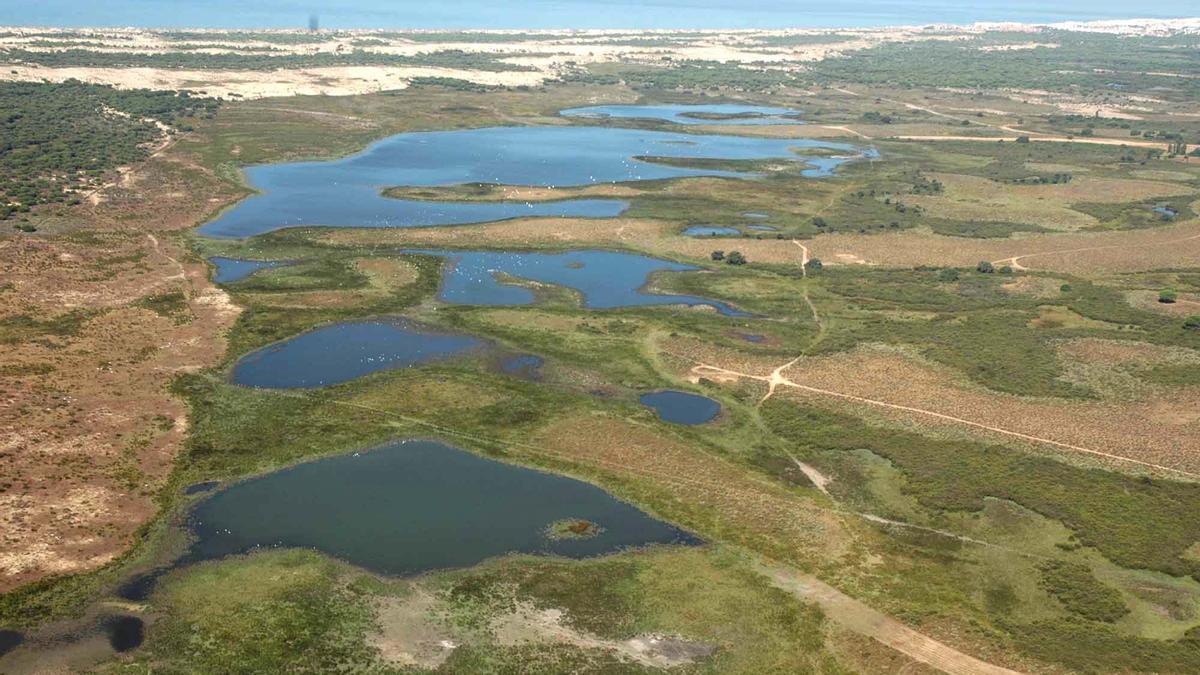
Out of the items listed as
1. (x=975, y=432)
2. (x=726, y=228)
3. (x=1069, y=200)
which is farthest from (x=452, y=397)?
(x=1069, y=200)

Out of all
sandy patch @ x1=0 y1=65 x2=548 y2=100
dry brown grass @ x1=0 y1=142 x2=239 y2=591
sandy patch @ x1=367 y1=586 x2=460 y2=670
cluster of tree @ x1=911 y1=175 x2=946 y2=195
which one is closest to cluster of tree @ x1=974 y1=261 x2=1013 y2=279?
cluster of tree @ x1=911 y1=175 x2=946 y2=195

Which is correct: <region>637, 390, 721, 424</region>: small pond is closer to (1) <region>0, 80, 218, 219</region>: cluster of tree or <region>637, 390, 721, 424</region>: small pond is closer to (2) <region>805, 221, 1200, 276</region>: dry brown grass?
(2) <region>805, 221, 1200, 276</region>: dry brown grass

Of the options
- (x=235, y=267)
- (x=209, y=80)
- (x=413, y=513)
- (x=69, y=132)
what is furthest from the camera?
(x=209, y=80)

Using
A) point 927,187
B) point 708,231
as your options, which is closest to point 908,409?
point 708,231

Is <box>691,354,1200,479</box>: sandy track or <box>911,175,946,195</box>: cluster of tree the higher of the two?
<box>911,175,946,195</box>: cluster of tree

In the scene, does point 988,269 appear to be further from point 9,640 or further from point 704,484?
point 9,640

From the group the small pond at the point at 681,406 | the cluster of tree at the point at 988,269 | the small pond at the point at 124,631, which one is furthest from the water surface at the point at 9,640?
the cluster of tree at the point at 988,269

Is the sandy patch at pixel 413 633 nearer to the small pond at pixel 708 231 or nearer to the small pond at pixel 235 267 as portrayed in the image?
the small pond at pixel 235 267
